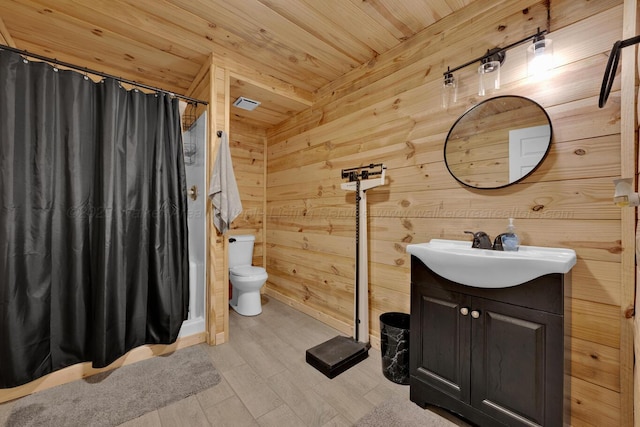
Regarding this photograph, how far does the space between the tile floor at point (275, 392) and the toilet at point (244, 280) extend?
18.6 inches

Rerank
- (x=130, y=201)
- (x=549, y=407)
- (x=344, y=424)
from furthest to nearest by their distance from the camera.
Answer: (x=130, y=201)
(x=344, y=424)
(x=549, y=407)

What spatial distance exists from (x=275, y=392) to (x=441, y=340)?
1.02m

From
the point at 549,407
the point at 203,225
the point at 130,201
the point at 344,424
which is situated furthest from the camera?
the point at 203,225

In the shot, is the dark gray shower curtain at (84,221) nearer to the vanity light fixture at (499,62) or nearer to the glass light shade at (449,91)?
the glass light shade at (449,91)

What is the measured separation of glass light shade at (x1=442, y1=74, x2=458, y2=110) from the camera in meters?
1.72

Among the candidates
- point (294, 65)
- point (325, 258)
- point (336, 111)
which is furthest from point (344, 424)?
point (294, 65)

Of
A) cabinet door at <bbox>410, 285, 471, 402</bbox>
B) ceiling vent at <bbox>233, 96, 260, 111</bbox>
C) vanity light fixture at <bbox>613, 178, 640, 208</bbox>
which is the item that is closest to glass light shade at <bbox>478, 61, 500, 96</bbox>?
vanity light fixture at <bbox>613, 178, 640, 208</bbox>

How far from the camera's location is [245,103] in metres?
2.77

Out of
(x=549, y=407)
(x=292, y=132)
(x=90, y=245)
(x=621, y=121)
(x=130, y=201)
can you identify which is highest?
(x=292, y=132)

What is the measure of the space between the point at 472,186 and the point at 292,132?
7.00 ft

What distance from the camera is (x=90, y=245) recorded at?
178cm

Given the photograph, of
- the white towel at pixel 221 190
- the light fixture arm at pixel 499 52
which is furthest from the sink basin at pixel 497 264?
the white towel at pixel 221 190

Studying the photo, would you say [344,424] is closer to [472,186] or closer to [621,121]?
[472,186]

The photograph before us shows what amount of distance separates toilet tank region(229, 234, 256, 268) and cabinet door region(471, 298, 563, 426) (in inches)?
93.2
